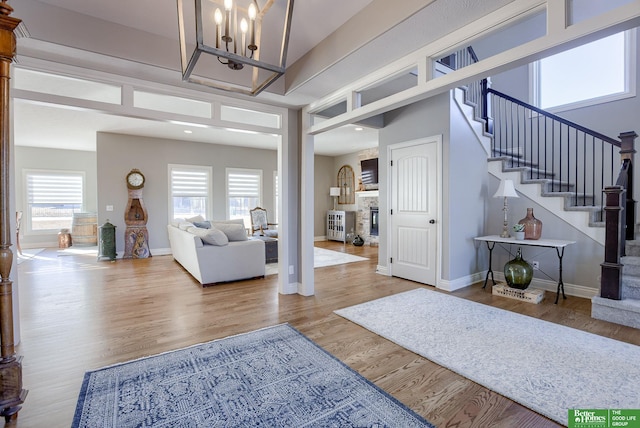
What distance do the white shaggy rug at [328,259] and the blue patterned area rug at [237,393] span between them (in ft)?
9.62

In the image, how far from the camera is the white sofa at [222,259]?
4363mm

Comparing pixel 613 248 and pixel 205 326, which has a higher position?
pixel 613 248

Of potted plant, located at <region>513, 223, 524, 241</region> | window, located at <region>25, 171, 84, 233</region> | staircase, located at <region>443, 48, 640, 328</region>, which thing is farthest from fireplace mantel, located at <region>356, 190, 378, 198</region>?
window, located at <region>25, 171, 84, 233</region>

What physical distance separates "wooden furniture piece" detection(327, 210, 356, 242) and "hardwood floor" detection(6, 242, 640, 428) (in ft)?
11.8

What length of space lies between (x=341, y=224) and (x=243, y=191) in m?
3.01

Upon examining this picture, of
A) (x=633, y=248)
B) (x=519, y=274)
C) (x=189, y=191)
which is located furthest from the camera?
(x=189, y=191)

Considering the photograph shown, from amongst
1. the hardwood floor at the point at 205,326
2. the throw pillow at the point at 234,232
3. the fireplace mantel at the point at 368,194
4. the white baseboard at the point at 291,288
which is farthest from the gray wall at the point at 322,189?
the white baseboard at the point at 291,288

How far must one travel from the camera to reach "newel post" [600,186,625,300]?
306cm

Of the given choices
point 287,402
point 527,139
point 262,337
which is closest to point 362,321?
point 262,337

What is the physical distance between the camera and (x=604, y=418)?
1692mm

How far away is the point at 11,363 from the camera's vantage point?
1.66 meters

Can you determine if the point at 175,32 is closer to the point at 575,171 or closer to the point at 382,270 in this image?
the point at 382,270

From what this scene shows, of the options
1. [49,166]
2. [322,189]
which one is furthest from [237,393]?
[49,166]

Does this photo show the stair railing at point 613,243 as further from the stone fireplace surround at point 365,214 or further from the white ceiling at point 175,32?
the stone fireplace surround at point 365,214
